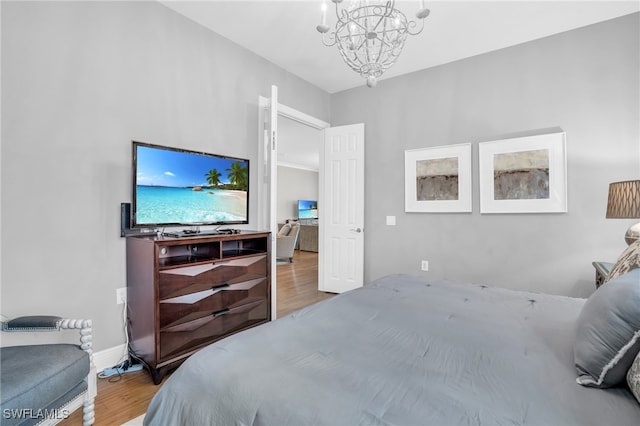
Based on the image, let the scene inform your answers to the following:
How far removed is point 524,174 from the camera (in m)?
3.06

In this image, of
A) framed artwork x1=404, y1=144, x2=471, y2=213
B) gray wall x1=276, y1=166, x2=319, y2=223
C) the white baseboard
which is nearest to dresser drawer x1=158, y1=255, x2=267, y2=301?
the white baseboard

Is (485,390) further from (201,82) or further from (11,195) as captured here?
(201,82)

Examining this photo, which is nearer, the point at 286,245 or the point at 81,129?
the point at 81,129

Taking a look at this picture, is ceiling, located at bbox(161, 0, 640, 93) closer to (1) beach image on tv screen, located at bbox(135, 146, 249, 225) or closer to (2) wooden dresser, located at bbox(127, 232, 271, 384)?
(1) beach image on tv screen, located at bbox(135, 146, 249, 225)

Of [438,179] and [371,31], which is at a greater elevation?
[371,31]

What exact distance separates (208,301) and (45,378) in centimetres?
103

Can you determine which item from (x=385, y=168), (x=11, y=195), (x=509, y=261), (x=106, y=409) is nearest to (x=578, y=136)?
(x=509, y=261)

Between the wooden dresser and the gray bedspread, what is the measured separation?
105cm

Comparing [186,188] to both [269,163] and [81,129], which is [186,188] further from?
[269,163]

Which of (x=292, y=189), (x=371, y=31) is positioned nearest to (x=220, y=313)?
(x=371, y=31)

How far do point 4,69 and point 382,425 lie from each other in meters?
2.59

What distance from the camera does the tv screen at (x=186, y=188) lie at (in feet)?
7.13

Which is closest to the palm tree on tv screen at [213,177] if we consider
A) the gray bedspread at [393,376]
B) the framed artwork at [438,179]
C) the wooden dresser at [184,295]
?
the wooden dresser at [184,295]

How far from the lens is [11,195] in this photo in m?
1.80
